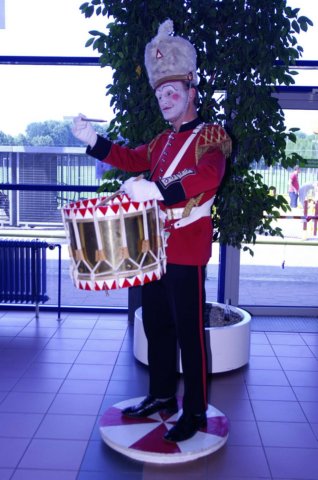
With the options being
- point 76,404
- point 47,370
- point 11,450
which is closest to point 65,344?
point 47,370

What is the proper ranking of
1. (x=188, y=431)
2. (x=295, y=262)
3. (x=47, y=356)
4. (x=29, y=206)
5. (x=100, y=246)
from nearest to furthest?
(x=100, y=246), (x=188, y=431), (x=47, y=356), (x=29, y=206), (x=295, y=262)

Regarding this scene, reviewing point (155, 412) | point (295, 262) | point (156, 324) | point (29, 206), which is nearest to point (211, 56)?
point (156, 324)

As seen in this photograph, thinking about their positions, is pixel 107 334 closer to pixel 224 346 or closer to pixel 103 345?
pixel 103 345

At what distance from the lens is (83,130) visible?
225cm

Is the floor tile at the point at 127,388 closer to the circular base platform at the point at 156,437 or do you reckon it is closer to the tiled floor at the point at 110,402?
the tiled floor at the point at 110,402

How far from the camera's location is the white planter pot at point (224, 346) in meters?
3.12

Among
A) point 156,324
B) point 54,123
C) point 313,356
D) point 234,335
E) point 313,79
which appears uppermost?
point 313,79

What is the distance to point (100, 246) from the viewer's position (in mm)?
1850

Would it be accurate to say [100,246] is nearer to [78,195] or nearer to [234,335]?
[234,335]

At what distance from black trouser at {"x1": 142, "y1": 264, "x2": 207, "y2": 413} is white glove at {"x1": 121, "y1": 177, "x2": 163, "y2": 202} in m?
0.42

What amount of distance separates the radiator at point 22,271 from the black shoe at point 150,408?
6.09 feet

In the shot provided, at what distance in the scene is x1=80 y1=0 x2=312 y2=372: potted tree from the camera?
2881 mm

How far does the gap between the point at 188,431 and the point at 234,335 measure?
93cm

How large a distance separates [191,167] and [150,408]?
111cm
